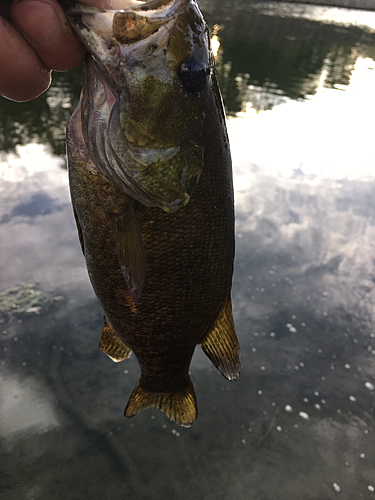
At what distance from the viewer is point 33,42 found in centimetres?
95

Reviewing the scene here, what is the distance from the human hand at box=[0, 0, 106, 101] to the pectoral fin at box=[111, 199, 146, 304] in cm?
44

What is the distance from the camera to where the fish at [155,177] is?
102 centimetres

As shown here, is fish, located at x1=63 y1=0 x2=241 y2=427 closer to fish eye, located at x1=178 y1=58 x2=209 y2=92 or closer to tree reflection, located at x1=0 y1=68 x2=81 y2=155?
fish eye, located at x1=178 y1=58 x2=209 y2=92

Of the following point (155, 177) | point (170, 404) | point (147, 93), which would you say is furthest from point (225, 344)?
point (147, 93)

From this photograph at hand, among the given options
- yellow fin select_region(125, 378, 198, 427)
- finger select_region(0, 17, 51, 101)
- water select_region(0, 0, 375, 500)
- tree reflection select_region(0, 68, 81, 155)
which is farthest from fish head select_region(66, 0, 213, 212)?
tree reflection select_region(0, 68, 81, 155)

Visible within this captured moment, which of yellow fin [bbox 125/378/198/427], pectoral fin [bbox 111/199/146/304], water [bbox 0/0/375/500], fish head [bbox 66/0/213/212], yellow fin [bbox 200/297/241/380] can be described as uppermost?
fish head [bbox 66/0/213/212]

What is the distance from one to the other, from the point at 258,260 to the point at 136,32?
3780 mm

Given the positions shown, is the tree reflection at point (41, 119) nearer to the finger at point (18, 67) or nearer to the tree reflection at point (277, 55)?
the tree reflection at point (277, 55)

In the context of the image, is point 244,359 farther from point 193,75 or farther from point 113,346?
point 193,75

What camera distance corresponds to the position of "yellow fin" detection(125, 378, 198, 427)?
185 cm

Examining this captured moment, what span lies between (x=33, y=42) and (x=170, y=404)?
1.59m

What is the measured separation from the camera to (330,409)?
10.2ft

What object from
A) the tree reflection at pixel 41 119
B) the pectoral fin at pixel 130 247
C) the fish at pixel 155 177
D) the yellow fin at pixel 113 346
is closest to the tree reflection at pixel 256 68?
the tree reflection at pixel 41 119

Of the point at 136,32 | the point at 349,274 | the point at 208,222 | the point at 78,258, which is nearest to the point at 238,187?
the point at 349,274
